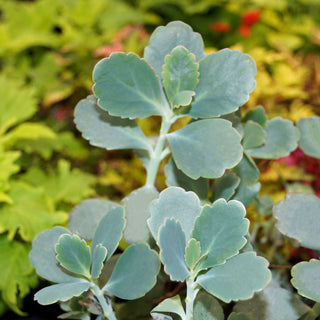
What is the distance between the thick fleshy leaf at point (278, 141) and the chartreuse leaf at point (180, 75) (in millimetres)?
145

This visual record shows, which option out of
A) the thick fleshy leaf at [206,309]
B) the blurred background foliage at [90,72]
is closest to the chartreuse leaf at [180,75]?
the thick fleshy leaf at [206,309]

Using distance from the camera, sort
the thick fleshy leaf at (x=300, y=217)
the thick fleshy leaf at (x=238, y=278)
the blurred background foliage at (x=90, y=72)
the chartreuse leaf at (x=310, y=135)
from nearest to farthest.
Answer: the thick fleshy leaf at (x=238, y=278), the thick fleshy leaf at (x=300, y=217), the chartreuse leaf at (x=310, y=135), the blurred background foliage at (x=90, y=72)

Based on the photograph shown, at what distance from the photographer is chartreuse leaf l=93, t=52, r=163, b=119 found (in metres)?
0.48

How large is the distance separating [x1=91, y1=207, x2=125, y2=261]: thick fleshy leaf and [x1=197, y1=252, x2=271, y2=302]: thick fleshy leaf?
10cm

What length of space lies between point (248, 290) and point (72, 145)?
1.04 meters

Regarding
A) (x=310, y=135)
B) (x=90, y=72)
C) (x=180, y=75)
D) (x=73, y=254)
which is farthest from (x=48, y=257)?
(x=90, y=72)

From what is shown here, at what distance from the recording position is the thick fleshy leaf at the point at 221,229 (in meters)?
0.42

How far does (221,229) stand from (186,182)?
121 millimetres

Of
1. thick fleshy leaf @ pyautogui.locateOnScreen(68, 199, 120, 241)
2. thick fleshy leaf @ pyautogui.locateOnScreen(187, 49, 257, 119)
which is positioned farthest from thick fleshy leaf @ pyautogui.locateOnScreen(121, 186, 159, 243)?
thick fleshy leaf @ pyautogui.locateOnScreen(187, 49, 257, 119)

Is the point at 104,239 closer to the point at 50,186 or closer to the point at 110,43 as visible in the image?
the point at 50,186

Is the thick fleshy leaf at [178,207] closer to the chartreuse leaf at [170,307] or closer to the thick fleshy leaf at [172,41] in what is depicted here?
the chartreuse leaf at [170,307]

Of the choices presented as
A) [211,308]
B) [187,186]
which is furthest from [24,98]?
[211,308]

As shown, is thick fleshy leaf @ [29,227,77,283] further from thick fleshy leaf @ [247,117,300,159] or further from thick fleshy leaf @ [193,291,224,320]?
thick fleshy leaf @ [247,117,300,159]

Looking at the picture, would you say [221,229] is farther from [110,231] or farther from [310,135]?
[310,135]
